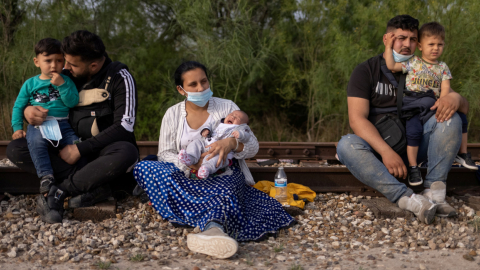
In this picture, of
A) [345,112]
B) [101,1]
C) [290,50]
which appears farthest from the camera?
[101,1]

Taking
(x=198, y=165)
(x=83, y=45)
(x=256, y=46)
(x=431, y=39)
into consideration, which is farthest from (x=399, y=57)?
(x=256, y=46)

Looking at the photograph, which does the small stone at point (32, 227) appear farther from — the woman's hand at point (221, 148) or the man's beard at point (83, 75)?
the woman's hand at point (221, 148)

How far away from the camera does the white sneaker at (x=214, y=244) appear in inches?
113

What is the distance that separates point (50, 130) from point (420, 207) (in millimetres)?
3482

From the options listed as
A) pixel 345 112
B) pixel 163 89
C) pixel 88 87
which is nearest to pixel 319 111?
pixel 345 112

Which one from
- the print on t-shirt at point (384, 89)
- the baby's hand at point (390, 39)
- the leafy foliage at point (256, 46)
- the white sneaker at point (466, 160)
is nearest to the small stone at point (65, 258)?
the print on t-shirt at point (384, 89)

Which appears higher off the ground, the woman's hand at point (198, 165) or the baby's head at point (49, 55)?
the baby's head at point (49, 55)

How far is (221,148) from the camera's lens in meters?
3.66

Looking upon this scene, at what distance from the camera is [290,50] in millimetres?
8836

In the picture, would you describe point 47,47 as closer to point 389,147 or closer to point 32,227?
point 32,227

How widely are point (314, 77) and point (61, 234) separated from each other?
20.5 ft

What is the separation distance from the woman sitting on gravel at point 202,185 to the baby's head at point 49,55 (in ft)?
3.76

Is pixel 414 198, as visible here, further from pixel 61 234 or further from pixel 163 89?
pixel 163 89

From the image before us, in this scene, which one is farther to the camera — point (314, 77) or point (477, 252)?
point (314, 77)
